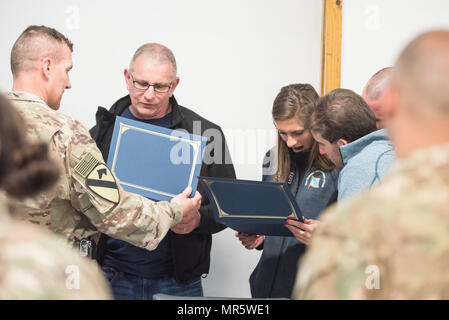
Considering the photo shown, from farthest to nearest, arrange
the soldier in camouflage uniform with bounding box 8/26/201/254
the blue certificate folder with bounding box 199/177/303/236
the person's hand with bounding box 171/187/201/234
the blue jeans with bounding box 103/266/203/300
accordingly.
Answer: the blue jeans with bounding box 103/266/203/300
the person's hand with bounding box 171/187/201/234
the blue certificate folder with bounding box 199/177/303/236
the soldier in camouflage uniform with bounding box 8/26/201/254

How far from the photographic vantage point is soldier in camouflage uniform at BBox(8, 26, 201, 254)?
1.70 meters

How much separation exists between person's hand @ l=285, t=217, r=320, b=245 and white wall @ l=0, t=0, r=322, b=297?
1.18m

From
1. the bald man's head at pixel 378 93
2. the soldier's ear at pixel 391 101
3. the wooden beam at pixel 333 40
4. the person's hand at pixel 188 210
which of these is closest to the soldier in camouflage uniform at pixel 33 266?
the soldier's ear at pixel 391 101

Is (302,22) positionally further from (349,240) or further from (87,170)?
(349,240)

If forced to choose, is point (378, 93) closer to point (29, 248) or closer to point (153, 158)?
point (153, 158)

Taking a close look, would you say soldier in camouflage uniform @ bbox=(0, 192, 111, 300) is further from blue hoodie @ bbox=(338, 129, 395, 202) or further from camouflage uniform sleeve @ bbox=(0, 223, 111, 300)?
blue hoodie @ bbox=(338, 129, 395, 202)

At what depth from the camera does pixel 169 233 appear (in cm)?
246

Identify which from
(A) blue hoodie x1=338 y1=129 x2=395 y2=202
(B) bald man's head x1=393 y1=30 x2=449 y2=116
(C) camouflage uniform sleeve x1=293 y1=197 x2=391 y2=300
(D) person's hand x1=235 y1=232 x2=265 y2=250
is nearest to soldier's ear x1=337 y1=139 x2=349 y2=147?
(A) blue hoodie x1=338 y1=129 x2=395 y2=202

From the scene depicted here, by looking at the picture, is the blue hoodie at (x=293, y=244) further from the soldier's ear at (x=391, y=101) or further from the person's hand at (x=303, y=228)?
the soldier's ear at (x=391, y=101)

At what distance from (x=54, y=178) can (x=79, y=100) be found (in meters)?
2.45

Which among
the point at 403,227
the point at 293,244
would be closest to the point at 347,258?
the point at 403,227

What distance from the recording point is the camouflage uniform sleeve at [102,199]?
172 cm

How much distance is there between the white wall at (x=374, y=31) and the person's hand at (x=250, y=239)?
1274 mm
